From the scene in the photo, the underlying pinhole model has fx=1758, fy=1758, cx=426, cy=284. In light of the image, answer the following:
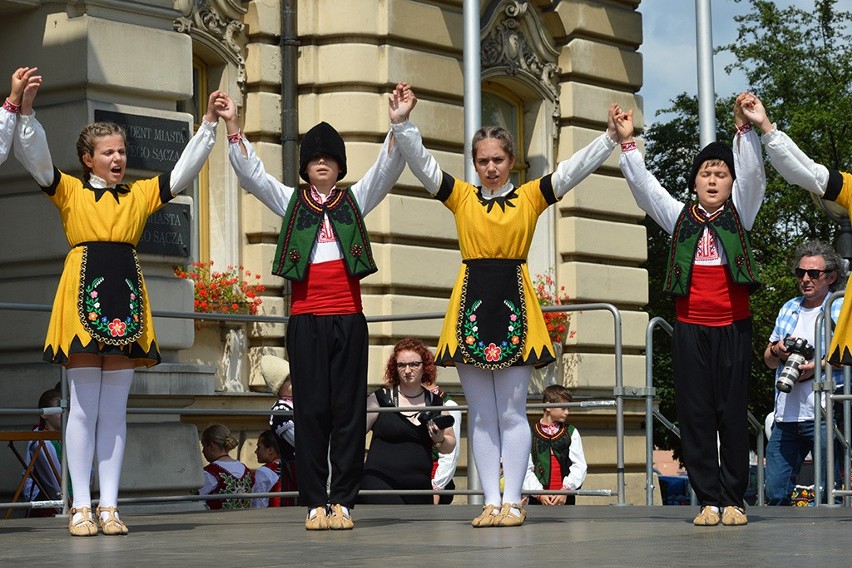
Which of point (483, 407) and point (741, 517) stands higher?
point (483, 407)

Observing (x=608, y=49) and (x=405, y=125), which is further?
(x=608, y=49)

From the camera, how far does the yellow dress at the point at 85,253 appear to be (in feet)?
27.2

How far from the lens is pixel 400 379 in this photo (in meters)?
10.8

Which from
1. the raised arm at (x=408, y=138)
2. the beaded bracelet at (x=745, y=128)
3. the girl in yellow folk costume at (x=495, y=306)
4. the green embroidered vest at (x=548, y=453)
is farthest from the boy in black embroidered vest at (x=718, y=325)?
the green embroidered vest at (x=548, y=453)

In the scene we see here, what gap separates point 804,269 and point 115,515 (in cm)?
Result: 450

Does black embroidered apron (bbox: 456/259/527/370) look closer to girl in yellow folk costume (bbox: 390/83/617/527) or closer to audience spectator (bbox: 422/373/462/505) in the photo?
girl in yellow folk costume (bbox: 390/83/617/527)

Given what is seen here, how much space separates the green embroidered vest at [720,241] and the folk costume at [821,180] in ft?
1.09

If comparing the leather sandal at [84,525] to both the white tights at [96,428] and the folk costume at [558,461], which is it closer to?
the white tights at [96,428]

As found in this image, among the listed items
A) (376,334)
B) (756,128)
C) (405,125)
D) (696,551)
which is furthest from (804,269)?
(376,334)

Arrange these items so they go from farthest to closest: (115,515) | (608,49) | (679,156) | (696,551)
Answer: (679,156), (608,49), (115,515), (696,551)

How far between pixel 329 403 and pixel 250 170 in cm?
121

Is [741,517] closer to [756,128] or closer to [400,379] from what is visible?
[756,128]

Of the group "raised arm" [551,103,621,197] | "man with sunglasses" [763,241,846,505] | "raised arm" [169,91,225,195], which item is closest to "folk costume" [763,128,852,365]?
"raised arm" [551,103,621,197]

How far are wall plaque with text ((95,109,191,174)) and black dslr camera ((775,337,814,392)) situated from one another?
3988 mm
